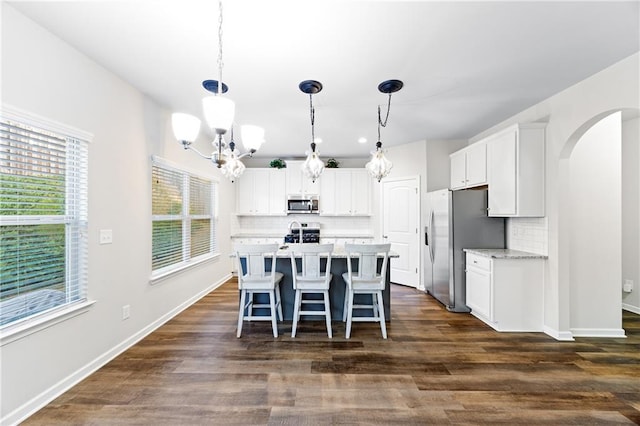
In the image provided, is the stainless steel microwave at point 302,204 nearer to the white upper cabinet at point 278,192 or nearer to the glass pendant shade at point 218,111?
the white upper cabinet at point 278,192

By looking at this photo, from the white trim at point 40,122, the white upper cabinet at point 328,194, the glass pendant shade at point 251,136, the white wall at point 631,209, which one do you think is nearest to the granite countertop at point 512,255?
the white wall at point 631,209

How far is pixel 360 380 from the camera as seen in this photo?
7.41 ft

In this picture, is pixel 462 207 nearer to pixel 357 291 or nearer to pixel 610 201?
pixel 610 201

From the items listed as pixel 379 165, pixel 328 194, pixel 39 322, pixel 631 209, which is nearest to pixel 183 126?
pixel 39 322

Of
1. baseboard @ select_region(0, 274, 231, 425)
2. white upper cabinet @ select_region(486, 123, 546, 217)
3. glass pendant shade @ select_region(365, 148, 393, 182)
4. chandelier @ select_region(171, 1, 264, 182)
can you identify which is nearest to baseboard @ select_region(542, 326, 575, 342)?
white upper cabinet @ select_region(486, 123, 546, 217)

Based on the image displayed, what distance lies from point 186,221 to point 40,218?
2.12 metres

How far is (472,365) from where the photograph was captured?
249 centimetres

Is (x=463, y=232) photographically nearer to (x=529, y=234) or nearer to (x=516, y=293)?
(x=529, y=234)

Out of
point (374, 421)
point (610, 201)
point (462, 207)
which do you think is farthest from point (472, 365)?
point (610, 201)

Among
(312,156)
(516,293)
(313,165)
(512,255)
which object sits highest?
(312,156)

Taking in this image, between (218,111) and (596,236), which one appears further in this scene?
(596,236)

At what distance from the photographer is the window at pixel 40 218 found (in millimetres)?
1781

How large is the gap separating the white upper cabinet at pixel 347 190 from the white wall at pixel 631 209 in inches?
149

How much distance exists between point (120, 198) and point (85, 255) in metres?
0.63
